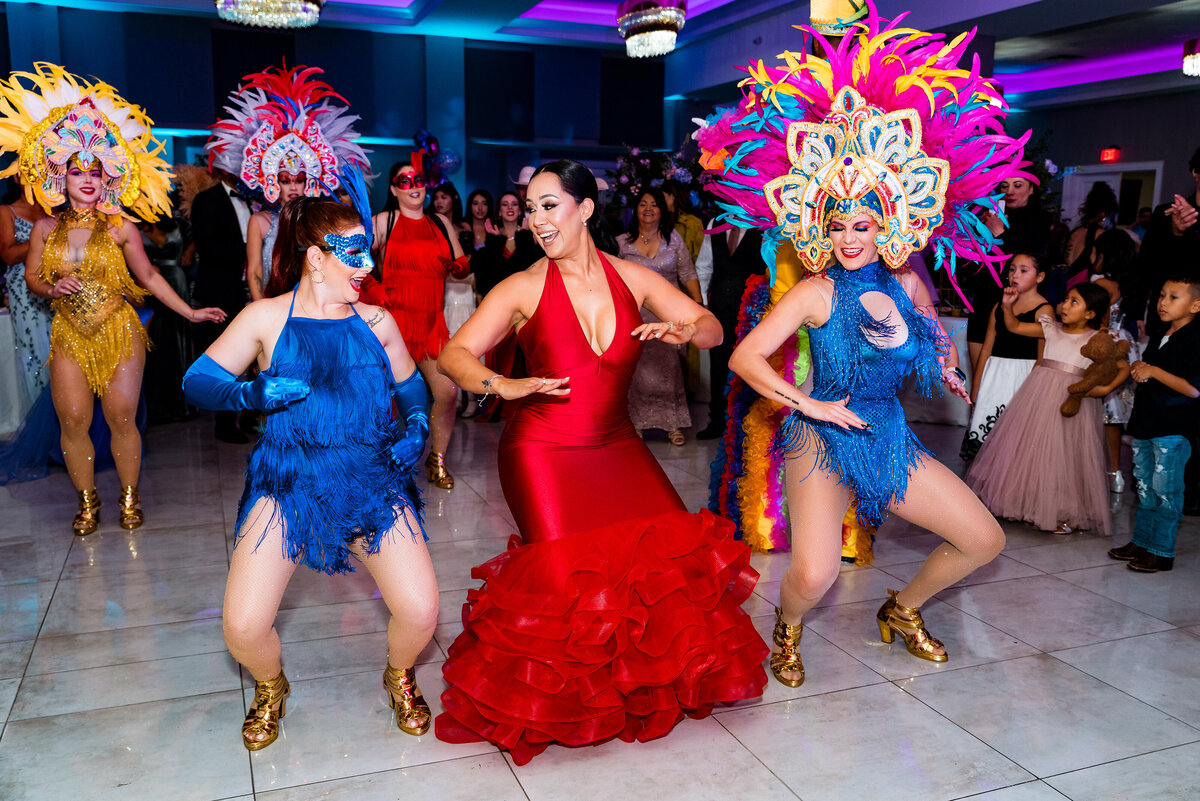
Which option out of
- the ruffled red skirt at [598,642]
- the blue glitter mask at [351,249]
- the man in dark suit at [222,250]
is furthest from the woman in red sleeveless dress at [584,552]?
the man in dark suit at [222,250]

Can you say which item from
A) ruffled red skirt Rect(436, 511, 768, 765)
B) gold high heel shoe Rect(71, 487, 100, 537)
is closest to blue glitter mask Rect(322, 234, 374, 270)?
ruffled red skirt Rect(436, 511, 768, 765)

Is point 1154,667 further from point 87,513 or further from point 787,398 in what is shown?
point 87,513

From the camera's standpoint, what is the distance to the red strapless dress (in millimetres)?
5242

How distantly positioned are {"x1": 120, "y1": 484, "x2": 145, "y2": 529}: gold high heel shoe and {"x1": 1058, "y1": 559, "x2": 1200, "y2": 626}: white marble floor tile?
422 cm

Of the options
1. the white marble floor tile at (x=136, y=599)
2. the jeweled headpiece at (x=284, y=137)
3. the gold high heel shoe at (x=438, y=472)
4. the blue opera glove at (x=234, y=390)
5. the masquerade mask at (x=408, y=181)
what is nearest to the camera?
the blue opera glove at (x=234, y=390)

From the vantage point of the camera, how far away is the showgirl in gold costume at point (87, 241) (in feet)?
13.8

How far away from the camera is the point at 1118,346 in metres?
4.56

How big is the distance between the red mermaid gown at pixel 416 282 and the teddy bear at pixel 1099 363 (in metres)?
3.16

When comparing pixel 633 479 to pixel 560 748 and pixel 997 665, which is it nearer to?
pixel 560 748

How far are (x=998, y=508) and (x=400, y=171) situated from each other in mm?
3480

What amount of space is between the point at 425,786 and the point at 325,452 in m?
0.90

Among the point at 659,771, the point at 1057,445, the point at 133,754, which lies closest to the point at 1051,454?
the point at 1057,445

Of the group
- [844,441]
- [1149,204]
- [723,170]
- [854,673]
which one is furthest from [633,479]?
[1149,204]

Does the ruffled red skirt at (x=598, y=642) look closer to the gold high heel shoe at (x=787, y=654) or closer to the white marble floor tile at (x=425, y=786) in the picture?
the white marble floor tile at (x=425, y=786)
